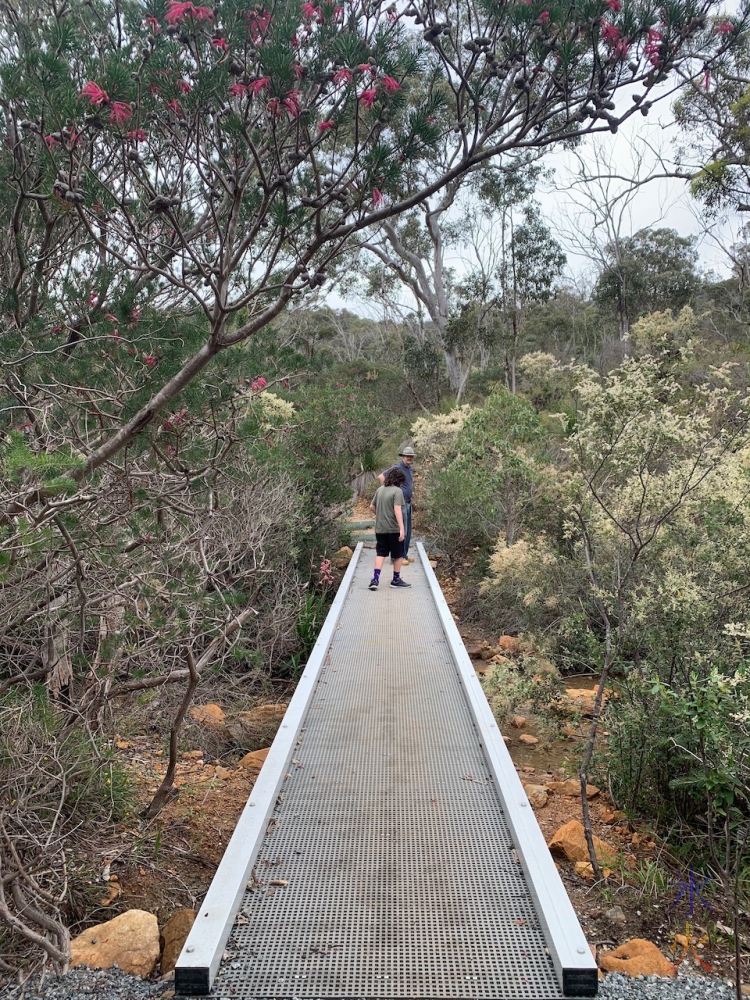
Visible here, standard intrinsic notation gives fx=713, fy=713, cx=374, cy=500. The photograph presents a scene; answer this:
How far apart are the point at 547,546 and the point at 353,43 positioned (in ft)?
17.6

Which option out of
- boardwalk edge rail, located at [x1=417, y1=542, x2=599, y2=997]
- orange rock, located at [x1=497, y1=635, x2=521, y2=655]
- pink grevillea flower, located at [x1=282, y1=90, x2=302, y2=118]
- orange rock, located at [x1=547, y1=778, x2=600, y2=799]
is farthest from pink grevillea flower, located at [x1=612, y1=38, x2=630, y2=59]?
orange rock, located at [x1=497, y1=635, x2=521, y2=655]

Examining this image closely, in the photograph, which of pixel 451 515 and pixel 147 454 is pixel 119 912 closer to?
pixel 147 454

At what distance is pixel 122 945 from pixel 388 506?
5.16 meters

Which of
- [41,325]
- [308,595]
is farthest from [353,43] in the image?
[308,595]

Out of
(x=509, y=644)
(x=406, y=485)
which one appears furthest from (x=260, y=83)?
(x=509, y=644)

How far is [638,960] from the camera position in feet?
8.45

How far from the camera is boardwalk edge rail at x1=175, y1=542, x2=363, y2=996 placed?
225 centimetres

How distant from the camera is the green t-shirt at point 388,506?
7.32 meters

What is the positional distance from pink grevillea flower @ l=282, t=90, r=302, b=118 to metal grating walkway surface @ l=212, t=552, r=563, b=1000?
9.60 feet

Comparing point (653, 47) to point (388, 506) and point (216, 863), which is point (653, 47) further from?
point (388, 506)

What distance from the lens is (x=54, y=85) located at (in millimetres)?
2516

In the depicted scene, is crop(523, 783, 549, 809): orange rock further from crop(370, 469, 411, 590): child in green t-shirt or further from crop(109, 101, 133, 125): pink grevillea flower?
crop(109, 101, 133, 125): pink grevillea flower

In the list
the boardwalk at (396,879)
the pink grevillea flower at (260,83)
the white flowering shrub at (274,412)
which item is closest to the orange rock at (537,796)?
the boardwalk at (396,879)

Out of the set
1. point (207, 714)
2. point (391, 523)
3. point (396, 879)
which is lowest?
point (207, 714)
